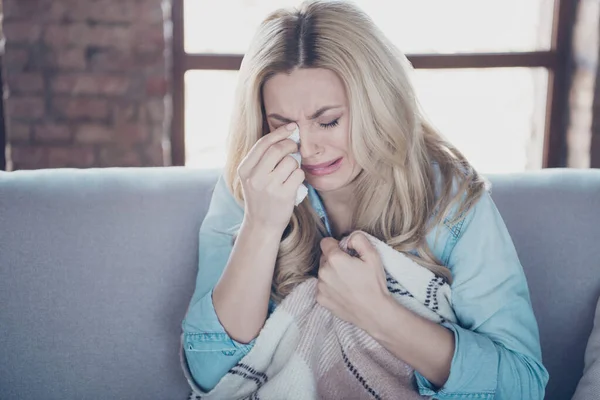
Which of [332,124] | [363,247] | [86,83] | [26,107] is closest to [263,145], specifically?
[332,124]

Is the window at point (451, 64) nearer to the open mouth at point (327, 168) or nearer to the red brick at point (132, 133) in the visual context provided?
the red brick at point (132, 133)

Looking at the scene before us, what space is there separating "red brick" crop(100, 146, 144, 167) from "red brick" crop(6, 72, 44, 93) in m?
0.29

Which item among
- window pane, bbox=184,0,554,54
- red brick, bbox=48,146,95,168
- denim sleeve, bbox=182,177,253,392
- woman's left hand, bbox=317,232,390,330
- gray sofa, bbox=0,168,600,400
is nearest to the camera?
woman's left hand, bbox=317,232,390,330

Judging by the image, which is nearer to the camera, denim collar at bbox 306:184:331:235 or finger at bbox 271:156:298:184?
finger at bbox 271:156:298:184

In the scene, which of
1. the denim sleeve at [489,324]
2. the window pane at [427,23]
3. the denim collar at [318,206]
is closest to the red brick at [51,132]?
the window pane at [427,23]

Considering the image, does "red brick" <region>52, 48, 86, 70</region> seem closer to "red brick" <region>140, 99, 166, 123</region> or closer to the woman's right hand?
"red brick" <region>140, 99, 166, 123</region>

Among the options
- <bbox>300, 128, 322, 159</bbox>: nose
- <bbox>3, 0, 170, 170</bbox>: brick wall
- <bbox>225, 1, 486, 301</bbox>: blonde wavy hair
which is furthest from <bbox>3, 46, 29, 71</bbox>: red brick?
<bbox>300, 128, 322, 159</bbox>: nose

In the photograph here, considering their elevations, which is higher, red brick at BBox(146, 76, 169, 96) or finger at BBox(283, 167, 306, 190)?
red brick at BBox(146, 76, 169, 96)

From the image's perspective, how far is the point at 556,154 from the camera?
2393mm

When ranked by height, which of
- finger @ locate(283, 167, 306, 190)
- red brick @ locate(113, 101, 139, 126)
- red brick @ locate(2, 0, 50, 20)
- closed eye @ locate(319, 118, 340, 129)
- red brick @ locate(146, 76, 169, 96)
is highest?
red brick @ locate(2, 0, 50, 20)

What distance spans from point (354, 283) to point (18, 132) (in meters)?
1.42

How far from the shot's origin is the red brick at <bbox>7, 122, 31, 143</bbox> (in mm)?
2057

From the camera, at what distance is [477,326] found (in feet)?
3.96

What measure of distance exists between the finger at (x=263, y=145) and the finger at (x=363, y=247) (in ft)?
0.78
